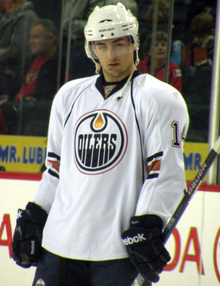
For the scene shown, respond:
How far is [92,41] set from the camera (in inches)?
52.7

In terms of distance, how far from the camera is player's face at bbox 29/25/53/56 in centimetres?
281

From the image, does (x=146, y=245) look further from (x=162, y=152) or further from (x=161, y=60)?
(x=161, y=60)

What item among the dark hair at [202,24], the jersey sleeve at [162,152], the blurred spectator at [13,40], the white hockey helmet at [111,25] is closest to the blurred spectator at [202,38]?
the dark hair at [202,24]

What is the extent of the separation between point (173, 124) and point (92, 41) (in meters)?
0.41

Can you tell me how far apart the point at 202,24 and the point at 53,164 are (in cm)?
171

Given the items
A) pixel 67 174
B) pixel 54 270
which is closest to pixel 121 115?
pixel 67 174

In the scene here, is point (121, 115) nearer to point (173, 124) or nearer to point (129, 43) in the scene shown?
point (173, 124)

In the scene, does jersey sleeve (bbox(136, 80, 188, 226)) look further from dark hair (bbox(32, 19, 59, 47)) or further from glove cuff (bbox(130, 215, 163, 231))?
dark hair (bbox(32, 19, 59, 47))

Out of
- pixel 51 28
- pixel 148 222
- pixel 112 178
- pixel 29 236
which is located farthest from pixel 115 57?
pixel 51 28

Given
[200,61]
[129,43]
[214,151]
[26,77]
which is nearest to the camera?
[214,151]

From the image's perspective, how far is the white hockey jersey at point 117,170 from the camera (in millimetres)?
1147

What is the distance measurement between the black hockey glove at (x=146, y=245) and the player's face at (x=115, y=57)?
48 cm

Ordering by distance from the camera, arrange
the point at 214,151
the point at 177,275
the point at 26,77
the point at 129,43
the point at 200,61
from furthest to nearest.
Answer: the point at 26,77, the point at 200,61, the point at 177,275, the point at 129,43, the point at 214,151

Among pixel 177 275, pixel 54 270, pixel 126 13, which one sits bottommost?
pixel 177 275
